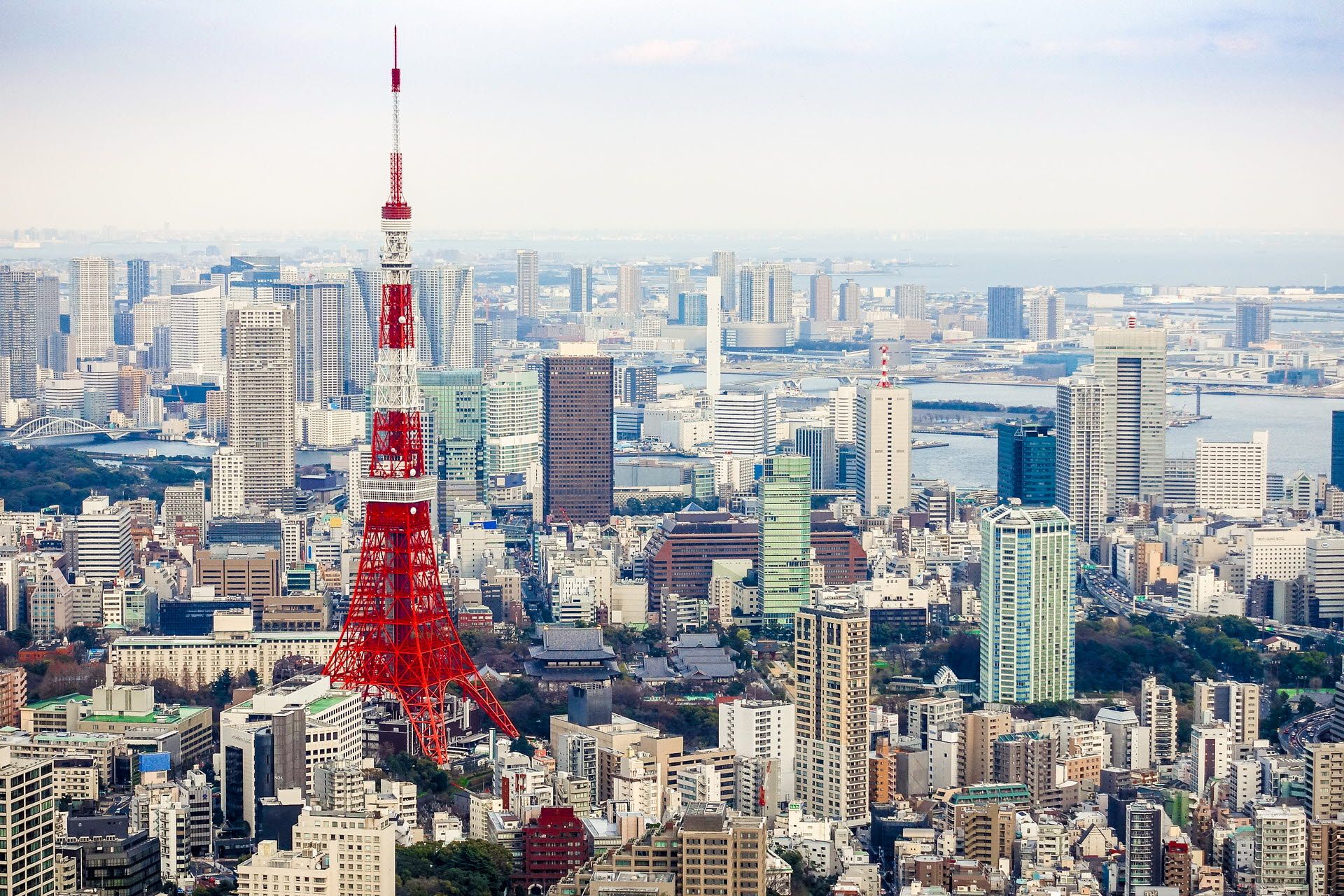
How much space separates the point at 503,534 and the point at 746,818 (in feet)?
34.7

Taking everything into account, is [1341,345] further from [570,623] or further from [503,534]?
[570,623]

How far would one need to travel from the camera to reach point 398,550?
13.2 metres

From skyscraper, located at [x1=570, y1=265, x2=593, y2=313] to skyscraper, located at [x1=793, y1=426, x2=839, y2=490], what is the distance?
1192 centimetres

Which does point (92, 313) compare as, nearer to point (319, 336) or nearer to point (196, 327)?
point (196, 327)

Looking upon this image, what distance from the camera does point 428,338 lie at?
104ft

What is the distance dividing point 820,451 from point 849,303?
16.8 meters

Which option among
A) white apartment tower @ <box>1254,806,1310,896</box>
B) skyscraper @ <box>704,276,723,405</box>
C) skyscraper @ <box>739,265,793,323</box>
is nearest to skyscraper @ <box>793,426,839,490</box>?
skyscraper @ <box>704,276,723,405</box>

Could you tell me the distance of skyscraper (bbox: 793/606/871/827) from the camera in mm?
11312

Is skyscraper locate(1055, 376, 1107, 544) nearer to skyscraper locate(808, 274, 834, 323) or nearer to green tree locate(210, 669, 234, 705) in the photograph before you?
green tree locate(210, 669, 234, 705)

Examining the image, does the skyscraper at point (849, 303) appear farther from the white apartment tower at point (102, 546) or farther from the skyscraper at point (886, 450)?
the white apartment tower at point (102, 546)

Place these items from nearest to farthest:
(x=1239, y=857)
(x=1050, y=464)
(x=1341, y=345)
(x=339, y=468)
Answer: (x=1239, y=857) < (x=1050, y=464) < (x=339, y=468) < (x=1341, y=345)

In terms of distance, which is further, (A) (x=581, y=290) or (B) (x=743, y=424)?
(A) (x=581, y=290)

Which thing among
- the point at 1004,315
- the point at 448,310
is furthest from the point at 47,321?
the point at 1004,315

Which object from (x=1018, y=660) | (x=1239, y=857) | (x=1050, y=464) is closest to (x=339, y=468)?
(x=1050, y=464)
